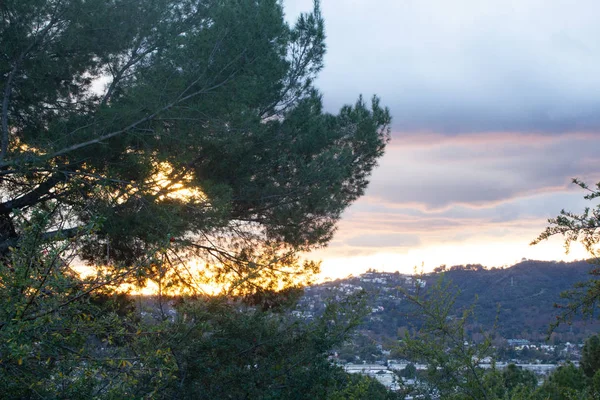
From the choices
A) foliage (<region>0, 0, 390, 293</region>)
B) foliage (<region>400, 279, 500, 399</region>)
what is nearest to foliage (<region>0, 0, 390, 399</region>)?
foliage (<region>0, 0, 390, 293</region>)

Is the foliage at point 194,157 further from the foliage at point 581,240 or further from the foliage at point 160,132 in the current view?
the foliage at point 581,240

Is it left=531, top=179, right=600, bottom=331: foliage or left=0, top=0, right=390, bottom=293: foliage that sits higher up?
left=0, top=0, right=390, bottom=293: foliage

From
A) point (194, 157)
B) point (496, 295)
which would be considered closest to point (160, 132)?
point (194, 157)

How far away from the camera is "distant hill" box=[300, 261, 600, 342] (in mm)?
8516

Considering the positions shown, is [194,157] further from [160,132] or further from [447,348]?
[447,348]

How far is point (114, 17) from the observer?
1150 centimetres

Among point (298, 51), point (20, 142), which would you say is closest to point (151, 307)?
point (20, 142)

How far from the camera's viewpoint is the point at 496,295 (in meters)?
19.4

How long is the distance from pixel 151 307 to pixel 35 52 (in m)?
5.19

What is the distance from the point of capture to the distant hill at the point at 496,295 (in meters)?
8.52

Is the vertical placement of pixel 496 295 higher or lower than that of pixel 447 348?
higher

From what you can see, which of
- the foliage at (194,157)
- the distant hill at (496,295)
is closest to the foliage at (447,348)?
the distant hill at (496,295)

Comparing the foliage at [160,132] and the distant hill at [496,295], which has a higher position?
the foliage at [160,132]

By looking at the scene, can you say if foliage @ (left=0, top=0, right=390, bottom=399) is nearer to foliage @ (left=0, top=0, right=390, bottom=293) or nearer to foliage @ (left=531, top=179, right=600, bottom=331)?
foliage @ (left=0, top=0, right=390, bottom=293)
